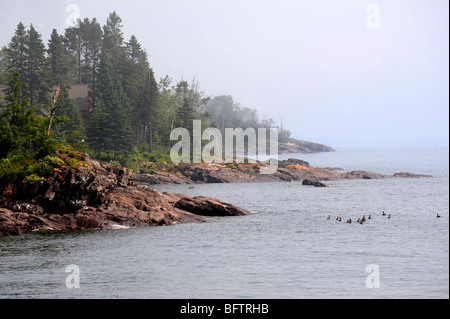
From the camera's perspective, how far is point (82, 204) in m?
38.1

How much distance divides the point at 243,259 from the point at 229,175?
2430 inches

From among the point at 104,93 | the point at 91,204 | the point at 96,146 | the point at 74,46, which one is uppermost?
the point at 74,46

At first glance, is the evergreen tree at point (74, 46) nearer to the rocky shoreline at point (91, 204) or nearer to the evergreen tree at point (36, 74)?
the evergreen tree at point (36, 74)

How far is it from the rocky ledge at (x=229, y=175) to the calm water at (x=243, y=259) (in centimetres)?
3869

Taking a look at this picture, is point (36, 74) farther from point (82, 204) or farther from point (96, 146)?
point (82, 204)

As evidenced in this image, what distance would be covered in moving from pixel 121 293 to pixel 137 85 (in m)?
85.4

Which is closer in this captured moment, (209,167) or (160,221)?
(160,221)

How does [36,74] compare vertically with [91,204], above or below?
above

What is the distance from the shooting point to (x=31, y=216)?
118ft

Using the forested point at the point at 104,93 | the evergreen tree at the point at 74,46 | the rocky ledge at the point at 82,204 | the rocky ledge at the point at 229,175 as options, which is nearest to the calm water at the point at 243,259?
the rocky ledge at the point at 82,204

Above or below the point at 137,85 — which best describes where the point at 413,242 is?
below

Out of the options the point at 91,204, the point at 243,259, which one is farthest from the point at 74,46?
the point at 243,259
